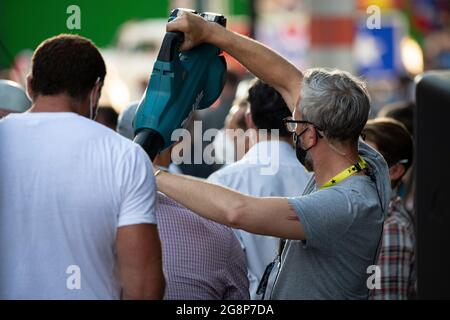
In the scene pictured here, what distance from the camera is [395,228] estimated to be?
4.68 metres

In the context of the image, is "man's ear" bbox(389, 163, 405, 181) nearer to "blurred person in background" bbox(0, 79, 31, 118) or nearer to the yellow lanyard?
the yellow lanyard

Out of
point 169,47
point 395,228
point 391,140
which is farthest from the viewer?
point 391,140

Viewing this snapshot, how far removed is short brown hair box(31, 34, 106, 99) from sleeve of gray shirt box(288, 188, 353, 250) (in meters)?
0.76

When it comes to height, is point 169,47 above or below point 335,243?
above

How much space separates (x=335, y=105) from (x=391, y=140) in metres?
1.36

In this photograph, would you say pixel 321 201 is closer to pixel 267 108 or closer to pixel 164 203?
pixel 164 203

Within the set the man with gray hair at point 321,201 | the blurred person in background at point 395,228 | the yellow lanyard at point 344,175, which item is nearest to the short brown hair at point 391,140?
the blurred person in background at point 395,228

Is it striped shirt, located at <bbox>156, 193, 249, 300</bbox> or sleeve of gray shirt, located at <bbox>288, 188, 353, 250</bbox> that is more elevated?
sleeve of gray shirt, located at <bbox>288, 188, 353, 250</bbox>

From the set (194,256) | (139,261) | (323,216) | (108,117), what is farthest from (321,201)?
(108,117)

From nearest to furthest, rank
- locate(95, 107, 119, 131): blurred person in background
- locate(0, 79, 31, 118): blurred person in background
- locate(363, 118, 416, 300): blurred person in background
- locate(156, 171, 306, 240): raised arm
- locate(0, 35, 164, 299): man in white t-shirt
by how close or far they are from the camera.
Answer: locate(0, 35, 164, 299): man in white t-shirt < locate(156, 171, 306, 240): raised arm < locate(0, 79, 31, 118): blurred person in background < locate(363, 118, 416, 300): blurred person in background < locate(95, 107, 119, 131): blurred person in background

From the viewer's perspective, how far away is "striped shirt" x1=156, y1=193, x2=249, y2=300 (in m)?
3.59

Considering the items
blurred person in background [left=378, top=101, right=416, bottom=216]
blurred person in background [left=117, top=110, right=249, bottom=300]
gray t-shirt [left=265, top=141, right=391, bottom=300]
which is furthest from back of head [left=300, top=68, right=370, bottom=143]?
blurred person in background [left=378, top=101, right=416, bottom=216]

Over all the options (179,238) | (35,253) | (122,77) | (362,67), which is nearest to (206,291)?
(179,238)

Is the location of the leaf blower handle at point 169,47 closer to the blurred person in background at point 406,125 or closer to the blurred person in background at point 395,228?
the blurred person in background at point 395,228
